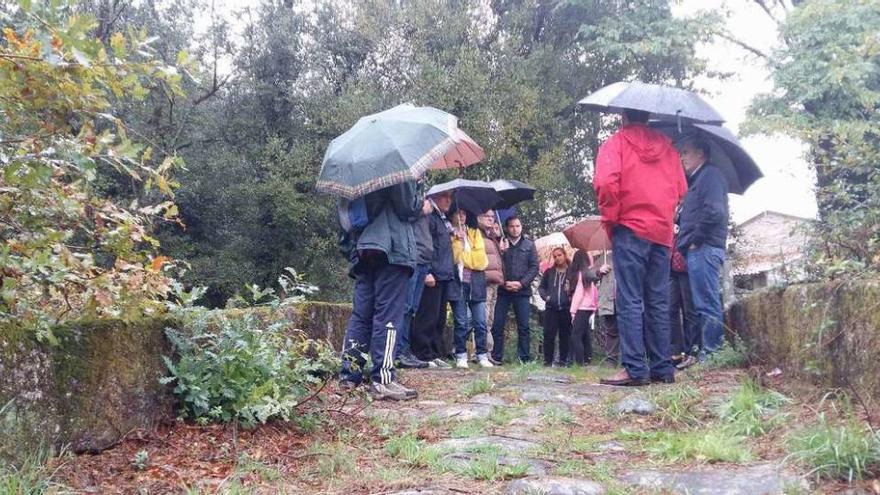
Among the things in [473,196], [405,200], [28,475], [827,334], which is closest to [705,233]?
[827,334]

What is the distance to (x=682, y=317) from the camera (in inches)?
303

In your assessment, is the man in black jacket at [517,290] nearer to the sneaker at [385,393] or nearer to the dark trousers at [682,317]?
the dark trousers at [682,317]

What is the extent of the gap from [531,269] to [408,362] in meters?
2.34

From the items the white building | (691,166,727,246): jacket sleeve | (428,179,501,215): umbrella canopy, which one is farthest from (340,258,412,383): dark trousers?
(428,179,501,215): umbrella canopy

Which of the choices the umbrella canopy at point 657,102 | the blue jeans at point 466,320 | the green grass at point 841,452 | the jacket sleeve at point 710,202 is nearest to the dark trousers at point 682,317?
the jacket sleeve at point 710,202

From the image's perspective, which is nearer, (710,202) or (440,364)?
(710,202)

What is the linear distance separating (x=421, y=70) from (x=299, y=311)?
12.3 metres

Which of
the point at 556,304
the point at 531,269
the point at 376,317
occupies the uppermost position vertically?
the point at 531,269

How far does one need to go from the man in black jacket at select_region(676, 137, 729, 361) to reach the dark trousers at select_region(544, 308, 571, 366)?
395 cm

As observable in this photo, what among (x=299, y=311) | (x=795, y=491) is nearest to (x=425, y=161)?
(x=299, y=311)

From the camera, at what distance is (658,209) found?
5.67m

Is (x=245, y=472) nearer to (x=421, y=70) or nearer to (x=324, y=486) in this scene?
(x=324, y=486)

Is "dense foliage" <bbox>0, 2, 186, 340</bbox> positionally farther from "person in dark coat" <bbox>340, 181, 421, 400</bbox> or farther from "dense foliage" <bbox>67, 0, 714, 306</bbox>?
"dense foliage" <bbox>67, 0, 714, 306</bbox>

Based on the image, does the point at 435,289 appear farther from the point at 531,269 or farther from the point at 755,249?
the point at 755,249
